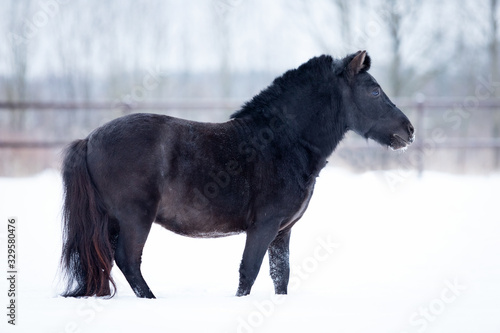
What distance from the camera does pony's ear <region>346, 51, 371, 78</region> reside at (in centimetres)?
471

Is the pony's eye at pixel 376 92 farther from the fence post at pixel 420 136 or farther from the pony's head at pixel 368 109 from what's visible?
the fence post at pixel 420 136

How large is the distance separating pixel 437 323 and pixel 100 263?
230cm

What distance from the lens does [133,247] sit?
419 cm

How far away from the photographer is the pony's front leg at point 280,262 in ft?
15.6

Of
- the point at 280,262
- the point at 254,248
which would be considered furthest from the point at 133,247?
the point at 280,262

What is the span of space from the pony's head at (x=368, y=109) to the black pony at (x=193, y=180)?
2.4 inches

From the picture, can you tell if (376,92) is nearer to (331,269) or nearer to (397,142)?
(397,142)

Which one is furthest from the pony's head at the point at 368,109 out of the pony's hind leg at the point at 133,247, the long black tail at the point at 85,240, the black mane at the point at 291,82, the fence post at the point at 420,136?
the fence post at the point at 420,136

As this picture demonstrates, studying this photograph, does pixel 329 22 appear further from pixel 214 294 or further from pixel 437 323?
pixel 437 323

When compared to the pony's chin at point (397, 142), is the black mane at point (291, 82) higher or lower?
higher

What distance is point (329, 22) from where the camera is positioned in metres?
16.2

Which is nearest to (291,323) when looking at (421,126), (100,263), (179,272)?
(100,263)

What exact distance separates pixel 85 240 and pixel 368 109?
8.06ft

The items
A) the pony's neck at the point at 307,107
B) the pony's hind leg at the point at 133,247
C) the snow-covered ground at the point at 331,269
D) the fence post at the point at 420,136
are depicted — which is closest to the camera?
the snow-covered ground at the point at 331,269
